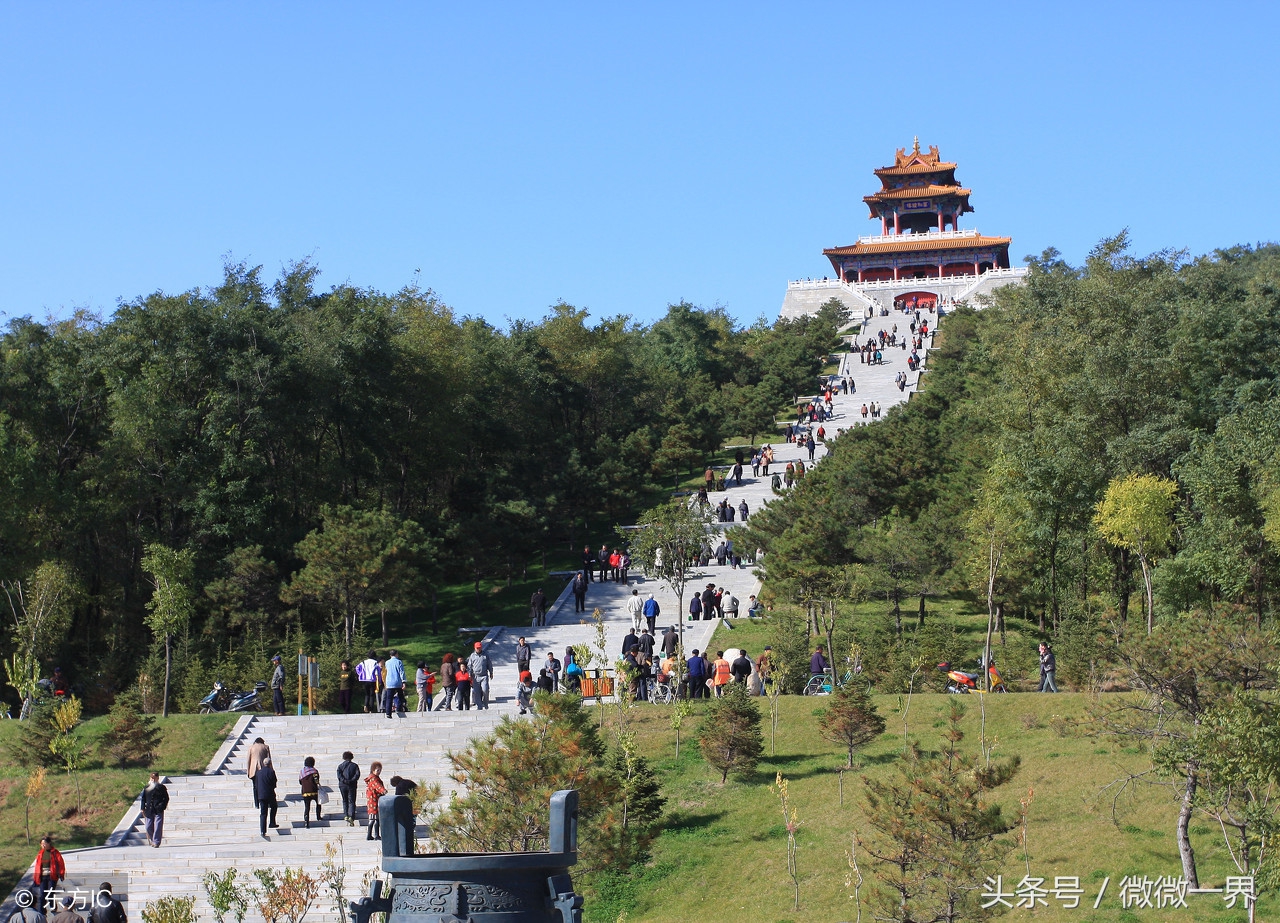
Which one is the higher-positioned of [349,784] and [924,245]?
[924,245]

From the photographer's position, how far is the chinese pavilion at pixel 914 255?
8194cm

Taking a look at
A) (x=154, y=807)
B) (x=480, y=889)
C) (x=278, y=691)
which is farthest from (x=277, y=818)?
(x=480, y=889)

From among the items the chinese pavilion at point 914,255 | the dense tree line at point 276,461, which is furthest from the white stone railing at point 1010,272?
the dense tree line at point 276,461

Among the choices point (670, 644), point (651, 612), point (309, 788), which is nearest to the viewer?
point (309, 788)

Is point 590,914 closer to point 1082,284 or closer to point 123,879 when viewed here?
point 123,879

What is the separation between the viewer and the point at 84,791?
17.7 metres

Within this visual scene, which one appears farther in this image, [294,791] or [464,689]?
[464,689]

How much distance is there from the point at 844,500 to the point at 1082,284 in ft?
36.9

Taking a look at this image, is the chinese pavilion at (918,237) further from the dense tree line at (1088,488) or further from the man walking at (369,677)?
the man walking at (369,677)

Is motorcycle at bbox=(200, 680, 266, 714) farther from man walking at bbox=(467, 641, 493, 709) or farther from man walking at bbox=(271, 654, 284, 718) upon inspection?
man walking at bbox=(467, 641, 493, 709)

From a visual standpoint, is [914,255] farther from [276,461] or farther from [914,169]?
[276,461]

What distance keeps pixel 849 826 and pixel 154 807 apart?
7958mm

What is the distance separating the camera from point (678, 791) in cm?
1680

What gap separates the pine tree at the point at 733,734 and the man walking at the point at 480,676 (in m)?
4.83
